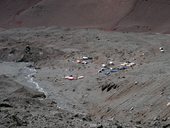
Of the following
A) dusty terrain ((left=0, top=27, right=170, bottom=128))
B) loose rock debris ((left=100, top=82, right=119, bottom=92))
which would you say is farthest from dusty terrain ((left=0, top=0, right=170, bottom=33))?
loose rock debris ((left=100, top=82, right=119, bottom=92))

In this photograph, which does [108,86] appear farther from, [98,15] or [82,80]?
[98,15]

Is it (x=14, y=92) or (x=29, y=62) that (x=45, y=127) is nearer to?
(x=14, y=92)

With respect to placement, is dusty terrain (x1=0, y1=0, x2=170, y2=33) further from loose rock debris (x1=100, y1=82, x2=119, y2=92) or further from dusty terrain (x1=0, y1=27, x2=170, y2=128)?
loose rock debris (x1=100, y1=82, x2=119, y2=92)

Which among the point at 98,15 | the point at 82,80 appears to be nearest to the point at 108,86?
the point at 82,80

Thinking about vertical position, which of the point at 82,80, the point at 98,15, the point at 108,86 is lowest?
the point at 98,15

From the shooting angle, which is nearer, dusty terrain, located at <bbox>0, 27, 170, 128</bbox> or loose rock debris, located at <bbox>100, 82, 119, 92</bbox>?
dusty terrain, located at <bbox>0, 27, 170, 128</bbox>

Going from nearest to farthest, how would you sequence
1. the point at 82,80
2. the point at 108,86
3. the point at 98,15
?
the point at 108,86
the point at 82,80
the point at 98,15

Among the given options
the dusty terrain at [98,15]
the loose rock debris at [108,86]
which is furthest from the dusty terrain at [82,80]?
the dusty terrain at [98,15]
